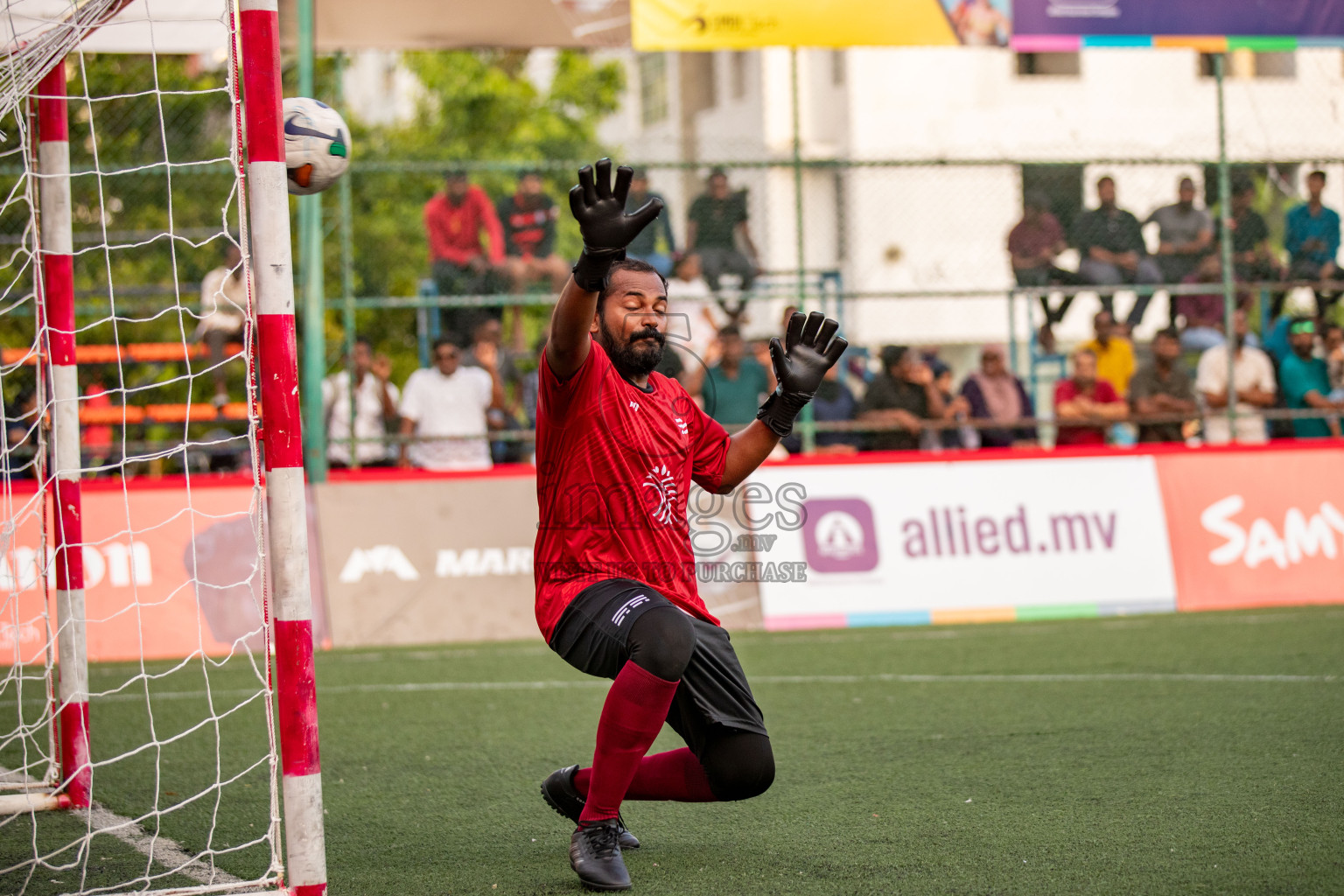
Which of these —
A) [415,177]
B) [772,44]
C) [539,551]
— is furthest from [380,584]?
[415,177]

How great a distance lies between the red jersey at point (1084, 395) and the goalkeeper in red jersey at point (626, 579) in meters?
8.39

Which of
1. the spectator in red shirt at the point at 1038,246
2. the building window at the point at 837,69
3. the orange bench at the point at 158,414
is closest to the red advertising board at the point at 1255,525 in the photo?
the spectator in red shirt at the point at 1038,246

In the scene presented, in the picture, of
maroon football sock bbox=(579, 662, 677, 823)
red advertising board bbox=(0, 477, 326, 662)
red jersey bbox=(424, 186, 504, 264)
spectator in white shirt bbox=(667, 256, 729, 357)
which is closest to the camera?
maroon football sock bbox=(579, 662, 677, 823)

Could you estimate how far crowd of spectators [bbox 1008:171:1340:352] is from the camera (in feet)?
38.9

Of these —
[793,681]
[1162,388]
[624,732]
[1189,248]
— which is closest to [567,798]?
[624,732]

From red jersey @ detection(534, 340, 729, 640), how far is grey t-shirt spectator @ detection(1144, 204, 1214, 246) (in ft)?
30.1

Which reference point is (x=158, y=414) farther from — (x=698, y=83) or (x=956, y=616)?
(x=698, y=83)

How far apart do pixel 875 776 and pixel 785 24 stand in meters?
7.09

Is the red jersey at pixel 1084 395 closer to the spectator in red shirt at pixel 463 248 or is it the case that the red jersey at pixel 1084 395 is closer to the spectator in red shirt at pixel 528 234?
the spectator in red shirt at pixel 528 234

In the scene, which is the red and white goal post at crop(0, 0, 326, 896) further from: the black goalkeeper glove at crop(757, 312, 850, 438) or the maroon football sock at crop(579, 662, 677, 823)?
the black goalkeeper glove at crop(757, 312, 850, 438)

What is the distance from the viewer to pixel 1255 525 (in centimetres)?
1043

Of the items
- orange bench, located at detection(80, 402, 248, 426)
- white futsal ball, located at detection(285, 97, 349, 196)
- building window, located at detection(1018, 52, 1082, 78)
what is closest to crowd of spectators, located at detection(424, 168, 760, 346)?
orange bench, located at detection(80, 402, 248, 426)

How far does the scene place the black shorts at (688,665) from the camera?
3.96 m

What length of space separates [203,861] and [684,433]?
2.04 meters
